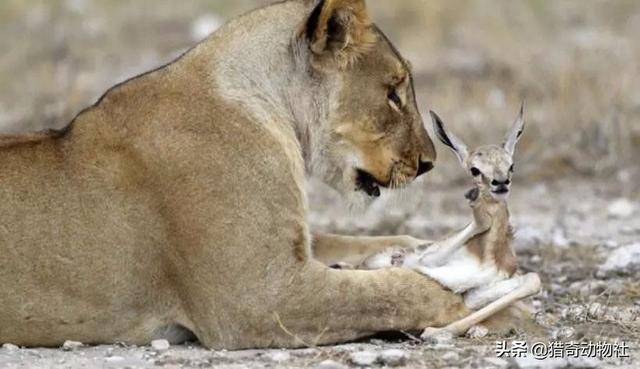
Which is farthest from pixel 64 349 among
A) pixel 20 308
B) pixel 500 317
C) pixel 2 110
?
pixel 2 110

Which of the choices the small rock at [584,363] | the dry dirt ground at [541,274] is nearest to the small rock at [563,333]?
the dry dirt ground at [541,274]

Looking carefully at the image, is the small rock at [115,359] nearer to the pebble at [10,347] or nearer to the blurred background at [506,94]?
the pebble at [10,347]

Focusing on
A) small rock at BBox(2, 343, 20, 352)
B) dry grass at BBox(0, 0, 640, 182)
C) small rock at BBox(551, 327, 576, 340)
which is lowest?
small rock at BBox(2, 343, 20, 352)

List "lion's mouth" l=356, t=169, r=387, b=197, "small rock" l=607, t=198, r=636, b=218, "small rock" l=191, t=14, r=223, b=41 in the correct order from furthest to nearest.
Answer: "small rock" l=191, t=14, r=223, b=41 → "small rock" l=607, t=198, r=636, b=218 → "lion's mouth" l=356, t=169, r=387, b=197

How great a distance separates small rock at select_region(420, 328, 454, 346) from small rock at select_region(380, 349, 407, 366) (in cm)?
27

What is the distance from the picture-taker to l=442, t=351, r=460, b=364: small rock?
4.71 m

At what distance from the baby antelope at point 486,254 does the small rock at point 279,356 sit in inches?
21.3

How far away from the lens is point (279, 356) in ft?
15.7

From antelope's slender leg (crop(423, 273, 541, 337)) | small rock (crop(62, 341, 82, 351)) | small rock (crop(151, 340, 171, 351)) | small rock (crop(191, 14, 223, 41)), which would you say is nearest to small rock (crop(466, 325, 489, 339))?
antelope's slender leg (crop(423, 273, 541, 337))

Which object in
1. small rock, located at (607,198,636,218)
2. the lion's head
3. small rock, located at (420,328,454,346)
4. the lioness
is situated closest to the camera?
the lioness

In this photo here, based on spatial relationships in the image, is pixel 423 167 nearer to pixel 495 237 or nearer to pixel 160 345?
pixel 495 237

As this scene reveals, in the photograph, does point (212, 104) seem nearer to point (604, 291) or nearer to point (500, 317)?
point (500, 317)

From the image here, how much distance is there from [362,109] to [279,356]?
951 millimetres

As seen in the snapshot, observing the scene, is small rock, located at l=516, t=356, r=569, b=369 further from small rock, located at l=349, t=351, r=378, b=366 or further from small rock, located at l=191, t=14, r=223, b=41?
small rock, located at l=191, t=14, r=223, b=41
